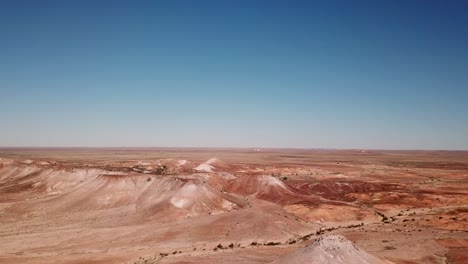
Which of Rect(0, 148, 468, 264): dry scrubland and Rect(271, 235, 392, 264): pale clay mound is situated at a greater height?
Rect(271, 235, 392, 264): pale clay mound

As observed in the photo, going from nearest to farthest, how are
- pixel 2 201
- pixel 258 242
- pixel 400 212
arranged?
1. pixel 258 242
2. pixel 400 212
3. pixel 2 201

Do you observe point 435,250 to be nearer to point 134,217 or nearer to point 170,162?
point 134,217

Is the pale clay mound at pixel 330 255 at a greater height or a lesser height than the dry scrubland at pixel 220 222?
greater

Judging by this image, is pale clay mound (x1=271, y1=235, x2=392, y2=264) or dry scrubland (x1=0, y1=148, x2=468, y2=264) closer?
pale clay mound (x1=271, y1=235, x2=392, y2=264)

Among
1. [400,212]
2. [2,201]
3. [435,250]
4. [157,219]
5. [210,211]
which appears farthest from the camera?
[2,201]

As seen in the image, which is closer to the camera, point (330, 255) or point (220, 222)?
point (330, 255)

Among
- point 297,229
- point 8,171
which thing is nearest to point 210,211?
point 297,229

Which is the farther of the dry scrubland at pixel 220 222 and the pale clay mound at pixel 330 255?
the dry scrubland at pixel 220 222

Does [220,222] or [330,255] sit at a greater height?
[330,255]
